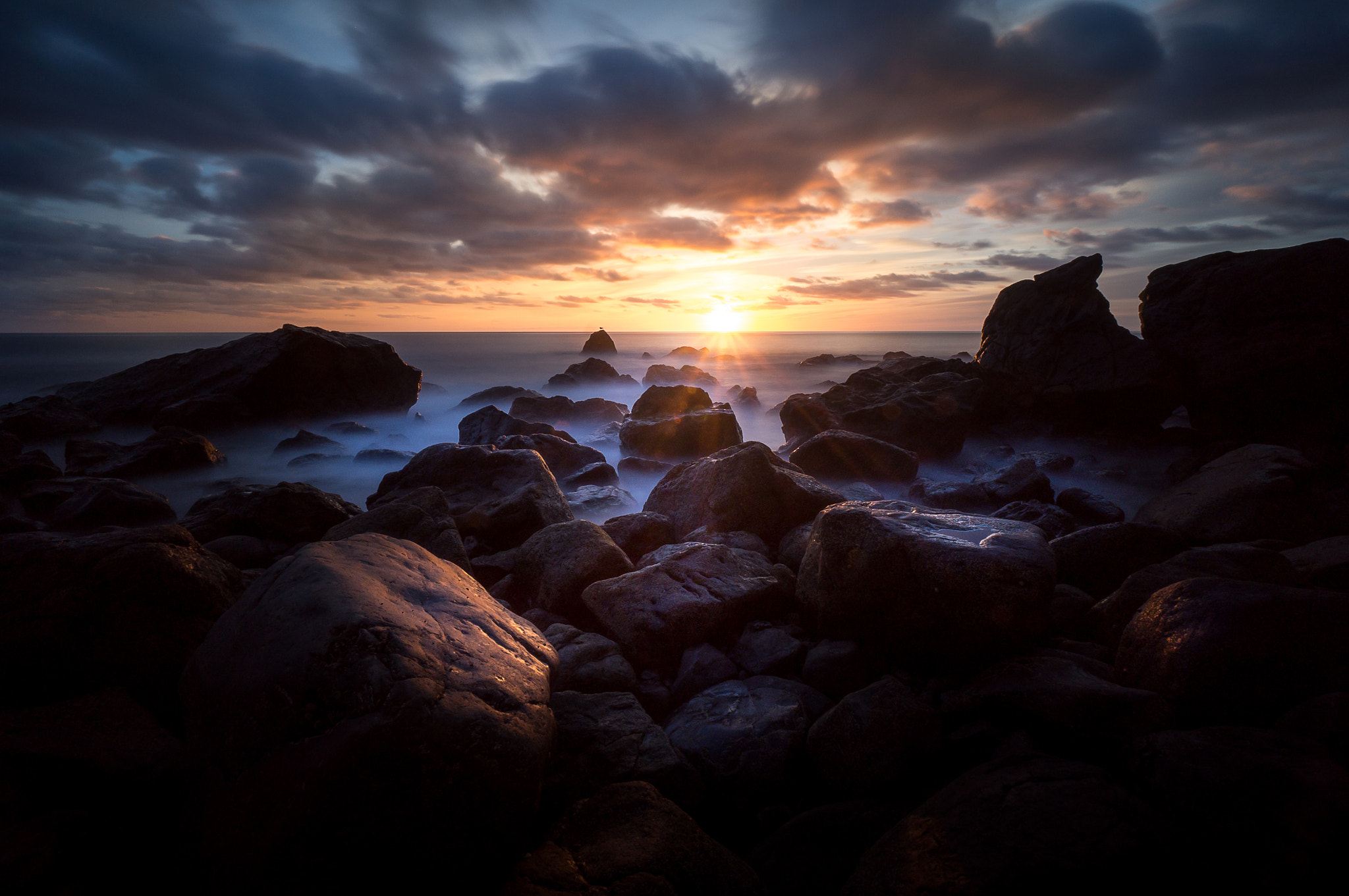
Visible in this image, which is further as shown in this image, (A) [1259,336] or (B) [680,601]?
(A) [1259,336]

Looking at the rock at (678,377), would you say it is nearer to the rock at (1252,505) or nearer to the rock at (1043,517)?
the rock at (1043,517)

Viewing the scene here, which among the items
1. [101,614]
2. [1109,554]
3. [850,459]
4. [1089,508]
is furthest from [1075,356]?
[101,614]

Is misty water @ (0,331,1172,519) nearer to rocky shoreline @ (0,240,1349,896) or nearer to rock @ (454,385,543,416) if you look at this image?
rock @ (454,385,543,416)

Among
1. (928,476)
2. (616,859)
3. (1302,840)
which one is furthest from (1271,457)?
(616,859)

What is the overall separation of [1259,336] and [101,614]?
1555 centimetres

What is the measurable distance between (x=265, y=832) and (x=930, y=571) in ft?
11.1

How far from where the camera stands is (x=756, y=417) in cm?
2395

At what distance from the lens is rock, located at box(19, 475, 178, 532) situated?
7.86m

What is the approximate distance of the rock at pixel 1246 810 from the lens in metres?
1.97

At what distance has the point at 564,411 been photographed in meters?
19.5

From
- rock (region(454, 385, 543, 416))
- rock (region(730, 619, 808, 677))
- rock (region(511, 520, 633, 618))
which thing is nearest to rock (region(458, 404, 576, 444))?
rock (region(511, 520, 633, 618))

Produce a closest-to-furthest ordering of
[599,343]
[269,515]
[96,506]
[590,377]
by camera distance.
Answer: [269,515] < [96,506] < [590,377] < [599,343]

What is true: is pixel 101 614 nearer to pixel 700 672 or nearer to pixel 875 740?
pixel 700 672

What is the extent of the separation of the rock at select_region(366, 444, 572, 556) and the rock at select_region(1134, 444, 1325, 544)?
6.90m
